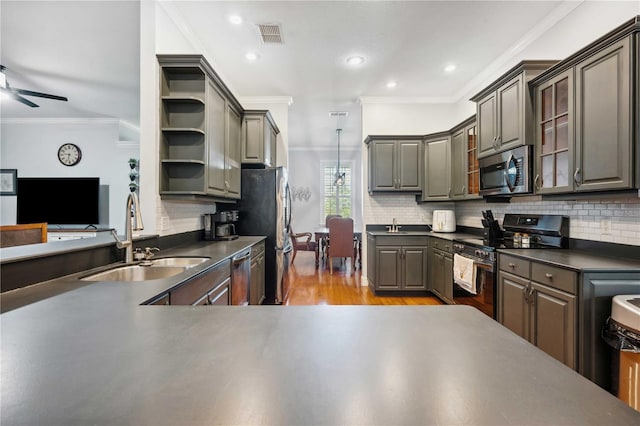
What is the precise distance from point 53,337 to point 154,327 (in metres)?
0.25

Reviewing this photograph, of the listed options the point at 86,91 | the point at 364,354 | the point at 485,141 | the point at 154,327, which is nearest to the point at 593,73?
the point at 485,141

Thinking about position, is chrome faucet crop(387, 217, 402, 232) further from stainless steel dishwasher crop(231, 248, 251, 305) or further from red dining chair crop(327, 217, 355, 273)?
stainless steel dishwasher crop(231, 248, 251, 305)

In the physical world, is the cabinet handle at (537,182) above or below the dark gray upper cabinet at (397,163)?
below

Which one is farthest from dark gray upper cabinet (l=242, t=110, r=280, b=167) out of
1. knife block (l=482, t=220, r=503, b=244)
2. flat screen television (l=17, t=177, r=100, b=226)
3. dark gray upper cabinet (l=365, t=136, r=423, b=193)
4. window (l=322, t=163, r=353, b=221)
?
window (l=322, t=163, r=353, b=221)

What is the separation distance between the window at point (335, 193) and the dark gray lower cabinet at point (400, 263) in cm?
437

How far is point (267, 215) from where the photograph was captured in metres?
3.64

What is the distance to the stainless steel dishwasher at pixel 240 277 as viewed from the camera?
2.39 metres

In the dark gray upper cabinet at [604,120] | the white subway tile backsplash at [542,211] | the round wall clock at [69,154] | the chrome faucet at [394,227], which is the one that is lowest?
the chrome faucet at [394,227]

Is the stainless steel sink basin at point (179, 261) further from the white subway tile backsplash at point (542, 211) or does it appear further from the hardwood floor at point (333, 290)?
the white subway tile backsplash at point (542, 211)

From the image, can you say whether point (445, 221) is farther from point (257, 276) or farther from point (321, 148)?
point (321, 148)

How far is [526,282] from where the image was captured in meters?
2.12

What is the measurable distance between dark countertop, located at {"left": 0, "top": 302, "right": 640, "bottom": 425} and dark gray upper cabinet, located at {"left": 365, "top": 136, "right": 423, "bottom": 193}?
349cm

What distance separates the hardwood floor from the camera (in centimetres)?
383

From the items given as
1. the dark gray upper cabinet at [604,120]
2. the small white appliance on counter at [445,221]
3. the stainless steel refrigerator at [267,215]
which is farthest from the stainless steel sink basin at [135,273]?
the small white appliance on counter at [445,221]
